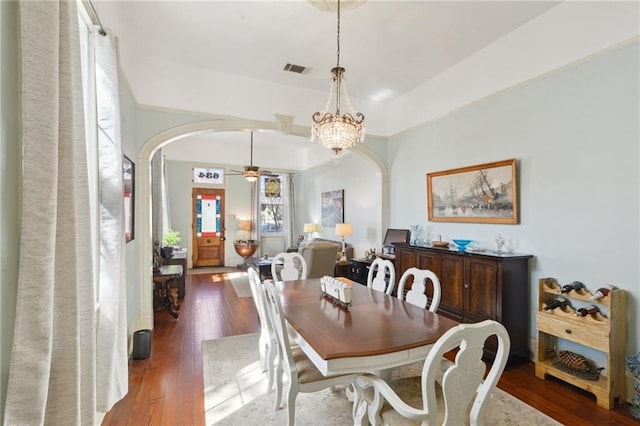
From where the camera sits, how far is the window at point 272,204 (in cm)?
926

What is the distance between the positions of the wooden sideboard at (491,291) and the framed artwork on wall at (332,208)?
3738 mm

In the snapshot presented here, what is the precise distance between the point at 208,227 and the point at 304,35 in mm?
6461

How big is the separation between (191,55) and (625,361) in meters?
5.35

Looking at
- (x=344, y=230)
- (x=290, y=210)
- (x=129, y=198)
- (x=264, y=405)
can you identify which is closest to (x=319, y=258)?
(x=344, y=230)

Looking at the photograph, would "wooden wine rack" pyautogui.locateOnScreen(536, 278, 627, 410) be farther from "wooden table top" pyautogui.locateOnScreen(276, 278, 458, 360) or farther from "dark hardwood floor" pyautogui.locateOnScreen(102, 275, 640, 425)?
"wooden table top" pyautogui.locateOnScreen(276, 278, 458, 360)

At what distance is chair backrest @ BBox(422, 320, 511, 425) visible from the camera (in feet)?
4.17

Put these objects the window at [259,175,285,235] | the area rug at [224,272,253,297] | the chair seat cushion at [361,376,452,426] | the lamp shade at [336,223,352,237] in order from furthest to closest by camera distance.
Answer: the window at [259,175,285,235] → the lamp shade at [336,223,352,237] → the area rug at [224,272,253,297] → the chair seat cushion at [361,376,452,426]

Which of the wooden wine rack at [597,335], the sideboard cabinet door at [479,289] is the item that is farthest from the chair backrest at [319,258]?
the wooden wine rack at [597,335]

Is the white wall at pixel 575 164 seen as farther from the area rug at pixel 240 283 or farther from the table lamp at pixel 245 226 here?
the table lamp at pixel 245 226

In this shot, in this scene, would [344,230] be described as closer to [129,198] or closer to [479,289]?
[479,289]

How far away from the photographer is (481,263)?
3.21 meters

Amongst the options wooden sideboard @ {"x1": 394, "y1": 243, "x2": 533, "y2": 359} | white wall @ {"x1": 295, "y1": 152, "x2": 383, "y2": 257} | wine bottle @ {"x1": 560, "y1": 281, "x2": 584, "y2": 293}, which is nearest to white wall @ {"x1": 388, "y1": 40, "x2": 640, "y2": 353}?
wine bottle @ {"x1": 560, "y1": 281, "x2": 584, "y2": 293}

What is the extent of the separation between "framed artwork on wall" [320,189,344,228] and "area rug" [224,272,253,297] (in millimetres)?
2435

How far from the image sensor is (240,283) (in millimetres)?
6633
